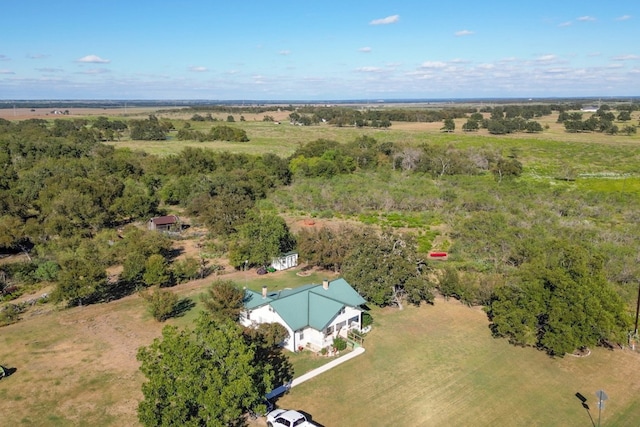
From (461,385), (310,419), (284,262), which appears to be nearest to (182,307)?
(284,262)

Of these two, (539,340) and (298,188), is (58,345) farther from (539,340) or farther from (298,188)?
(298,188)

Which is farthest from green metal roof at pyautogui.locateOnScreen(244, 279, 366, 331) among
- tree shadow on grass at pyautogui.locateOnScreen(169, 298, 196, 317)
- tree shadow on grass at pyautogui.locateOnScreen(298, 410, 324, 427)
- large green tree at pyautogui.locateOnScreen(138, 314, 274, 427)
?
large green tree at pyautogui.locateOnScreen(138, 314, 274, 427)

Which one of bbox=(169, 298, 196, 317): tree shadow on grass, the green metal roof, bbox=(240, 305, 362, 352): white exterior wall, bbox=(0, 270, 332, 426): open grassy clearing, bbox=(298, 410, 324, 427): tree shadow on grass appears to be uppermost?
the green metal roof

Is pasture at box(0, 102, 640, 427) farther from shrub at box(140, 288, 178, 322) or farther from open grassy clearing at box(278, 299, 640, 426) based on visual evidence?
shrub at box(140, 288, 178, 322)

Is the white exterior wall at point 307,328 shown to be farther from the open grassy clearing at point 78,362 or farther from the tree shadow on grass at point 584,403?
the tree shadow on grass at point 584,403

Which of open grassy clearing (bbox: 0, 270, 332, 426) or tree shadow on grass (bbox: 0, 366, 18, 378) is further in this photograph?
tree shadow on grass (bbox: 0, 366, 18, 378)
